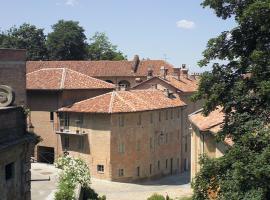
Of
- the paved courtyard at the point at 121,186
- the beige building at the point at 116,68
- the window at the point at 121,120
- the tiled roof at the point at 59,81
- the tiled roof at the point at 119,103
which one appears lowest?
the paved courtyard at the point at 121,186

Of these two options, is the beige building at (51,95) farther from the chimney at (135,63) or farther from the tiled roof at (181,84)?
the chimney at (135,63)

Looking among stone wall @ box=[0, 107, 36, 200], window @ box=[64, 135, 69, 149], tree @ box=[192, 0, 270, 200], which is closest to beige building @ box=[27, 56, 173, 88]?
window @ box=[64, 135, 69, 149]

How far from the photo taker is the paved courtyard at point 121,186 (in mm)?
40562

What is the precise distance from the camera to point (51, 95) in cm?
5181

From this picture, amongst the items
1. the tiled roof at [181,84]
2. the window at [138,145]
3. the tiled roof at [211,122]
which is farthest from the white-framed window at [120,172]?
the tiled roof at [181,84]

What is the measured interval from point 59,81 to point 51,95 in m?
1.67

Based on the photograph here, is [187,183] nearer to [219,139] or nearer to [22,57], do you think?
[22,57]

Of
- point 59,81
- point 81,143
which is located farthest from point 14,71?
point 81,143

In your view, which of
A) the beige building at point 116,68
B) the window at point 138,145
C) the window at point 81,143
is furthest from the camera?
the beige building at point 116,68

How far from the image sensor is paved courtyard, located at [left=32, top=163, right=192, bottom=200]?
40.6 meters

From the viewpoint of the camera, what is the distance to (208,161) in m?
20.9

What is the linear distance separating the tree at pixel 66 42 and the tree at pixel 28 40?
94.1 inches

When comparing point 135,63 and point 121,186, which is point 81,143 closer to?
point 121,186

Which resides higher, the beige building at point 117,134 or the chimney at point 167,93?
the chimney at point 167,93
